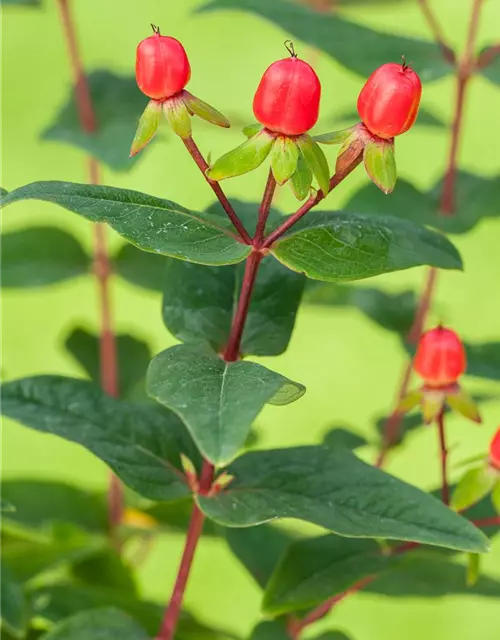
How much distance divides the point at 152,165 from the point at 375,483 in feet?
3.79

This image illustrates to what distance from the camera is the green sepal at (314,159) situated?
0.40 m

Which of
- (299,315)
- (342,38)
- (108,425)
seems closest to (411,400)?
(108,425)

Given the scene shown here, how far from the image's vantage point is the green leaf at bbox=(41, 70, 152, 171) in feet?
2.27

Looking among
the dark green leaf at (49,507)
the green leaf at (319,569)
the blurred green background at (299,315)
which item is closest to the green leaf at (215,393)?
the green leaf at (319,569)

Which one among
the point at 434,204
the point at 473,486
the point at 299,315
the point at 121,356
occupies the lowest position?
the point at 473,486

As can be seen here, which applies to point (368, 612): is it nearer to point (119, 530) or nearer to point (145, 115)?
point (119, 530)

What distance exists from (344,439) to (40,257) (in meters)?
0.26

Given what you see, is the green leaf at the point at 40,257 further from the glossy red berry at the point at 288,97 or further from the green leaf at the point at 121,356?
the glossy red berry at the point at 288,97

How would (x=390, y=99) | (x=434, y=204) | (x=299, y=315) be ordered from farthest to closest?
(x=299, y=315) < (x=434, y=204) < (x=390, y=99)

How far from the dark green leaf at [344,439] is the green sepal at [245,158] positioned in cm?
37

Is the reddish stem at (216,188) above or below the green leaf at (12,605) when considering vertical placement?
above

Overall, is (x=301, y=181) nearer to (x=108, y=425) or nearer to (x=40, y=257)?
(x=108, y=425)

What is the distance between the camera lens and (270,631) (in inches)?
23.7

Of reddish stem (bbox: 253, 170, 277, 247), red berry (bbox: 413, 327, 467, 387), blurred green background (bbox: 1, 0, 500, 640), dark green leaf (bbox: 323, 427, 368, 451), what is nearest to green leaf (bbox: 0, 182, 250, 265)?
reddish stem (bbox: 253, 170, 277, 247)
